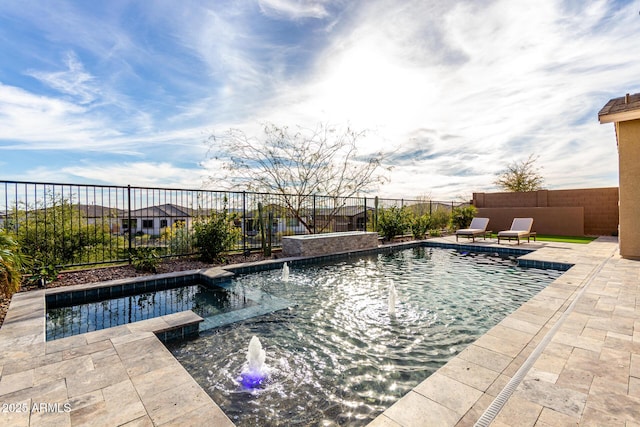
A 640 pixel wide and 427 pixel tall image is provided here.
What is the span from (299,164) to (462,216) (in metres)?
9.33

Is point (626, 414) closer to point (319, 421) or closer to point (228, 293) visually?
point (319, 421)

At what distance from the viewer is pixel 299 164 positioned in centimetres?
1188

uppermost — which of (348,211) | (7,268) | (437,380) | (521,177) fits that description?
(521,177)

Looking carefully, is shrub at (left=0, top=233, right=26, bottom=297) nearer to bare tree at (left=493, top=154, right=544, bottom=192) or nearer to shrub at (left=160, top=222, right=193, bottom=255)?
shrub at (left=160, top=222, right=193, bottom=255)

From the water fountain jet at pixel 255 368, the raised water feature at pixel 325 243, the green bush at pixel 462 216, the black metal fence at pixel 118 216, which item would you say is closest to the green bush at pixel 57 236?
the black metal fence at pixel 118 216

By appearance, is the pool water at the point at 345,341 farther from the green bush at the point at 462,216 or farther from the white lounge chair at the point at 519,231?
the green bush at the point at 462,216

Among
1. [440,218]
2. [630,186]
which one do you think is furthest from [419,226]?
[630,186]

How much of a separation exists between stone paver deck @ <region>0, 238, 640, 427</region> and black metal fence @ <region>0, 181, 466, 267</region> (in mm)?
3320

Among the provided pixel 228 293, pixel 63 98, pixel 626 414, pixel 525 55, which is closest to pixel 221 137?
pixel 63 98

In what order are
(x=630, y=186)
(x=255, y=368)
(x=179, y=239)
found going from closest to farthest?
(x=255, y=368), (x=630, y=186), (x=179, y=239)

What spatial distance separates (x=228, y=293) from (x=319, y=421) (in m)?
3.65

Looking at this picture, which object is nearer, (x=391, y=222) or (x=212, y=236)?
(x=212, y=236)

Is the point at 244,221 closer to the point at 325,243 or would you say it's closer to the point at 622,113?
the point at 325,243

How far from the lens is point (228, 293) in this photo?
5270 millimetres
